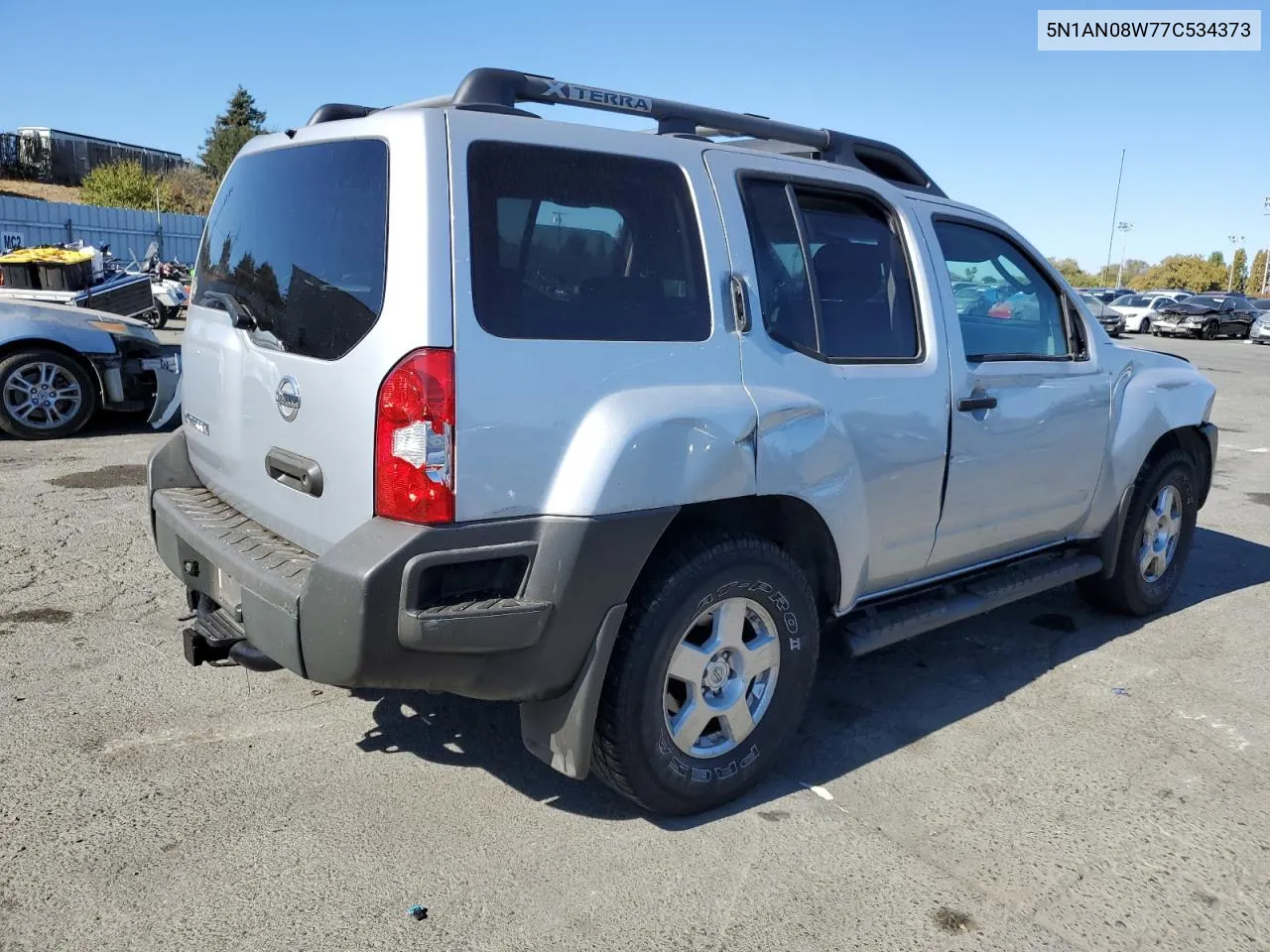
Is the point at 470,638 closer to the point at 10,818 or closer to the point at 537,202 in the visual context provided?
the point at 537,202

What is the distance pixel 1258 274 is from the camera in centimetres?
11244

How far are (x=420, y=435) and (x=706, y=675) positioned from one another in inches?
46.9

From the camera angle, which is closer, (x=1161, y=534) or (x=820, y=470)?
(x=820, y=470)

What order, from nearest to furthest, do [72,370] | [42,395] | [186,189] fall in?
[42,395], [72,370], [186,189]

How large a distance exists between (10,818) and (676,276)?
8.16ft

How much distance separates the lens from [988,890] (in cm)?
283

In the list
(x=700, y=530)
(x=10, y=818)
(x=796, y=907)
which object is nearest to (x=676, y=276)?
(x=700, y=530)

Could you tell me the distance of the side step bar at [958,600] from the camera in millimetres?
3674

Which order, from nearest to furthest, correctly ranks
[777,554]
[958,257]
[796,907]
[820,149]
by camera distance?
[796,907], [777,554], [820,149], [958,257]

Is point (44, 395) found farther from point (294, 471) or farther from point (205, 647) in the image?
point (294, 471)

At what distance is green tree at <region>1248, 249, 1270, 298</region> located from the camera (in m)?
109

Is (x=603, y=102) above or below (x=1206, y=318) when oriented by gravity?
above

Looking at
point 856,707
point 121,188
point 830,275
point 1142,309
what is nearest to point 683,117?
point 830,275

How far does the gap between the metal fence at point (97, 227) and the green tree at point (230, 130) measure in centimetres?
3580
